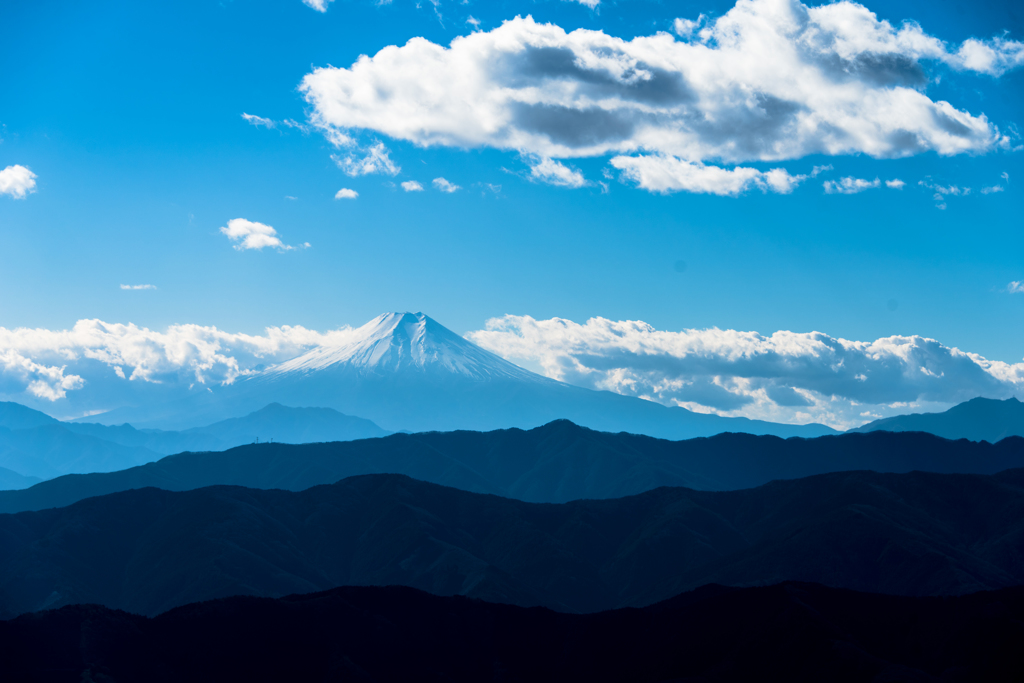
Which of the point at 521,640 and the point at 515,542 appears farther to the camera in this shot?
the point at 515,542

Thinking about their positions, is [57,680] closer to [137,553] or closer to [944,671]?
[944,671]

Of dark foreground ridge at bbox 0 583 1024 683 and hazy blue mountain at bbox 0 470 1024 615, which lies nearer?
dark foreground ridge at bbox 0 583 1024 683

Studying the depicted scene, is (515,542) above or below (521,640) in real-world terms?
above

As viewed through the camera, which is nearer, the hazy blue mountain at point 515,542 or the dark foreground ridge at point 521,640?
the dark foreground ridge at point 521,640
